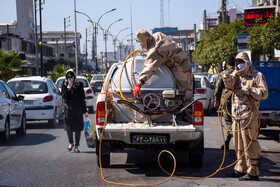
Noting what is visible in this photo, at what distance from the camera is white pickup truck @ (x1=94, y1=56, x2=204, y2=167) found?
7.91 m

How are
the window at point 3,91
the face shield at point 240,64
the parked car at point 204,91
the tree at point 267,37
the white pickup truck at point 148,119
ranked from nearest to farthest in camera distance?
the face shield at point 240,64 < the white pickup truck at point 148,119 < the window at point 3,91 < the parked car at point 204,91 < the tree at point 267,37

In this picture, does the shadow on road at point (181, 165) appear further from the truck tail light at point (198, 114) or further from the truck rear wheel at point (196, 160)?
the truck tail light at point (198, 114)

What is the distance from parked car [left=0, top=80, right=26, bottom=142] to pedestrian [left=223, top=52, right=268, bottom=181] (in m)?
6.62

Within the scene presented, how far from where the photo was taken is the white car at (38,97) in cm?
1628

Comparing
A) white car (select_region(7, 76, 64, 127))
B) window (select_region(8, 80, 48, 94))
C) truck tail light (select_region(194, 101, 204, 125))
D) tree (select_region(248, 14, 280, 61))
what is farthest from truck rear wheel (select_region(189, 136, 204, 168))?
tree (select_region(248, 14, 280, 61))

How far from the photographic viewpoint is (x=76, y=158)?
9883mm

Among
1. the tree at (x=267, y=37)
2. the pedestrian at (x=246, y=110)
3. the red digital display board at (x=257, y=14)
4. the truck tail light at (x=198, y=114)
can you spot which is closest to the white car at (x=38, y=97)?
the truck tail light at (x=198, y=114)

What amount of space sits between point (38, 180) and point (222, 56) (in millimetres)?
43786

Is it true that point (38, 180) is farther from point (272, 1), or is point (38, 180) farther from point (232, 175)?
point (272, 1)

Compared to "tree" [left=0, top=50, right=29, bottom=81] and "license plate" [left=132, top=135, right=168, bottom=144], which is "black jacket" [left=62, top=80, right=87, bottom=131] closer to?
"license plate" [left=132, top=135, right=168, bottom=144]

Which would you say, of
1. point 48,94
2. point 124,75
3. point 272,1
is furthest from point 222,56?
point 124,75

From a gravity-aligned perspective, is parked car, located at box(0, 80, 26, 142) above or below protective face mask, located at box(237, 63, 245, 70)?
below

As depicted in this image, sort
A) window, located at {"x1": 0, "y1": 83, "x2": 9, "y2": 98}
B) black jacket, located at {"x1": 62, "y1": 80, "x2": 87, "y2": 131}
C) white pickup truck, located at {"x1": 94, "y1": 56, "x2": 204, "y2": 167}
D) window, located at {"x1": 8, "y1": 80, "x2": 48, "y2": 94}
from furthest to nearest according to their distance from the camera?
window, located at {"x1": 8, "y1": 80, "x2": 48, "y2": 94}, window, located at {"x1": 0, "y1": 83, "x2": 9, "y2": 98}, black jacket, located at {"x1": 62, "y1": 80, "x2": 87, "y2": 131}, white pickup truck, located at {"x1": 94, "y1": 56, "x2": 204, "y2": 167}

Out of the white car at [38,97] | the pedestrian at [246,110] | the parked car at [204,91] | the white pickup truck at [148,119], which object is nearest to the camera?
the pedestrian at [246,110]
